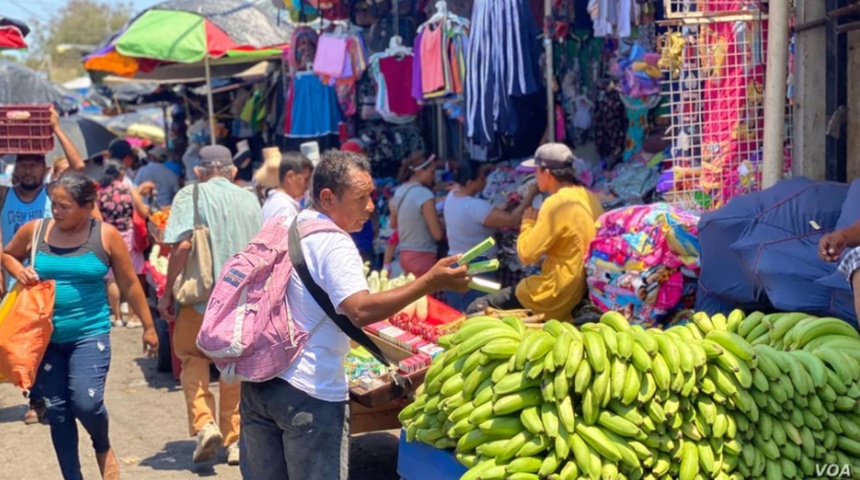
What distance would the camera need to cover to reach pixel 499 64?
7.79m

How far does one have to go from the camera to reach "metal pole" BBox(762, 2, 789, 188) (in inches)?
220

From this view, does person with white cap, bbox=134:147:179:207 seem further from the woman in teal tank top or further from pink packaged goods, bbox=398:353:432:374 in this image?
pink packaged goods, bbox=398:353:432:374

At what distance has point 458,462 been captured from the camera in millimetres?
4191

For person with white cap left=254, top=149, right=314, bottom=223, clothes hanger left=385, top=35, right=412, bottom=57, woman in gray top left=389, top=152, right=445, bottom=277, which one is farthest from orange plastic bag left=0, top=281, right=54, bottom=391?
clothes hanger left=385, top=35, right=412, bottom=57

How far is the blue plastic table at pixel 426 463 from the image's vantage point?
13.9ft

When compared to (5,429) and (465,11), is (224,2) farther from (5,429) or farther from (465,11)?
(5,429)

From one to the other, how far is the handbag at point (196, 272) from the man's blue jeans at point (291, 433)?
254cm

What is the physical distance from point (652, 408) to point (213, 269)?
3.52 m

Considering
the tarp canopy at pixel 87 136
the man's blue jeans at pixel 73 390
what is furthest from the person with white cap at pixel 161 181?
the man's blue jeans at pixel 73 390

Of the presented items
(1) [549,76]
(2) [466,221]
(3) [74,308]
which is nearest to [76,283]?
(3) [74,308]

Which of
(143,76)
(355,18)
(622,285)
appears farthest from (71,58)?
(622,285)

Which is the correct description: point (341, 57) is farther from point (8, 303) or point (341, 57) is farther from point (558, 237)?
point (8, 303)

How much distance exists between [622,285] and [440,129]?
15.4 ft

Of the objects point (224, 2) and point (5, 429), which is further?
point (224, 2)
